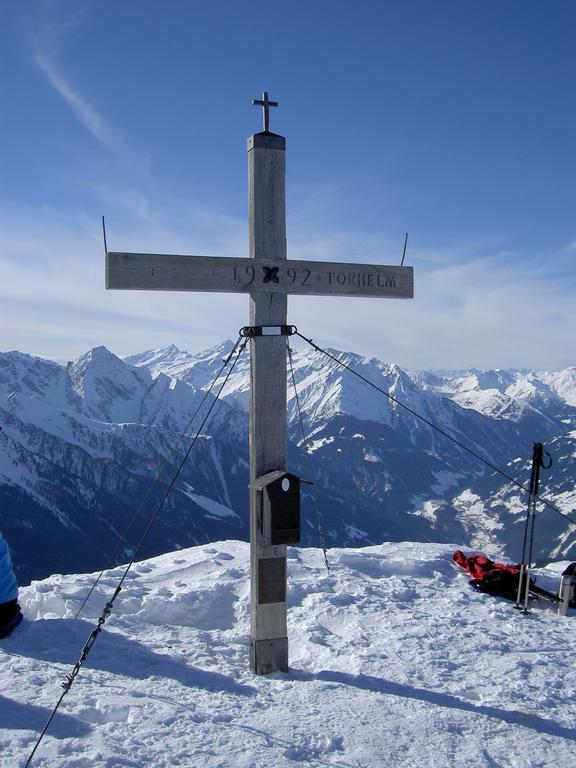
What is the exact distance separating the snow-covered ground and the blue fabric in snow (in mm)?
451

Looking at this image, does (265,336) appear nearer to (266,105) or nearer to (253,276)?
(253,276)

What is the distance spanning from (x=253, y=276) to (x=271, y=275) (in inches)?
8.5

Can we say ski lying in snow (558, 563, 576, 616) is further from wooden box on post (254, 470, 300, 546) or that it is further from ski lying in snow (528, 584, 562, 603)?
wooden box on post (254, 470, 300, 546)

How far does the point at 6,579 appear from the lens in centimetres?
877

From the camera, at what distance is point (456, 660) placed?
8750mm

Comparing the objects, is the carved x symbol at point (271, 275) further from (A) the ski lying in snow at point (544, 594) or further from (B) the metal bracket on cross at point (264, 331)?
(A) the ski lying in snow at point (544, 594)

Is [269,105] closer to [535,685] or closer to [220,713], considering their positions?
[220,713]

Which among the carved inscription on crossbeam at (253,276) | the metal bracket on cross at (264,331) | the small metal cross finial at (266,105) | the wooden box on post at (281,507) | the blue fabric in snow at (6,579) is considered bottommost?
the blue fabric in snow at (6,579)

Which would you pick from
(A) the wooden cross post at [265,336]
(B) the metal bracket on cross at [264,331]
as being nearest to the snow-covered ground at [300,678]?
(A) the wooden cross post at [265,336]

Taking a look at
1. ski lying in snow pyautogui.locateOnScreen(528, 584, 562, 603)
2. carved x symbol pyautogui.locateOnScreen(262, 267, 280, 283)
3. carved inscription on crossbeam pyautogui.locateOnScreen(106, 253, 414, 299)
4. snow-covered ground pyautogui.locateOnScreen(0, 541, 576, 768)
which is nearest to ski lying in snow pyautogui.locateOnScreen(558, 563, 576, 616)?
ski lying in snow pyautogui.locateOnScreen(528, 584, 562, 603)

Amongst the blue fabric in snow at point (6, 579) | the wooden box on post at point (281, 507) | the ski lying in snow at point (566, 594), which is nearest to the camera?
the wooden box on post at point (281, 507)

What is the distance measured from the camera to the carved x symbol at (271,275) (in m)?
8.25

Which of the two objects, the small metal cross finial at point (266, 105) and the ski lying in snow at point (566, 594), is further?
the ski lying in snow at point (566, 594)

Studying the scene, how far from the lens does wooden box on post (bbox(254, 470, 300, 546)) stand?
795 cm
